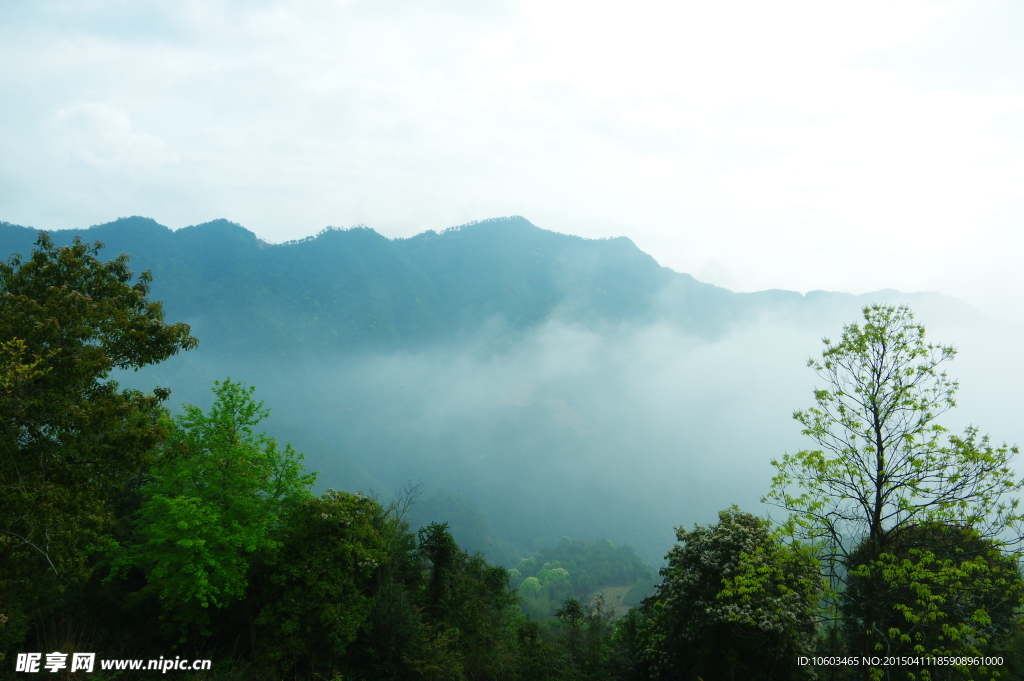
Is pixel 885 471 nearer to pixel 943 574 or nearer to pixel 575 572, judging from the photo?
pixel 943 574

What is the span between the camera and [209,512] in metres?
18.1

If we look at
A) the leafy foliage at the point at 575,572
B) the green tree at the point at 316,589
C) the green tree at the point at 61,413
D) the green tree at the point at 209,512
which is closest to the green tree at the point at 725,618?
the green tree at the point at 316,589

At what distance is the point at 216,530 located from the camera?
1809 cm

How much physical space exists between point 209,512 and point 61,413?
850cm

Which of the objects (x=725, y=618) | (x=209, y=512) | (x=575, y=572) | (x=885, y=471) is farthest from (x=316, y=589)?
(x=575, y=572)

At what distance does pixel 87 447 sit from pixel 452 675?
586 inches

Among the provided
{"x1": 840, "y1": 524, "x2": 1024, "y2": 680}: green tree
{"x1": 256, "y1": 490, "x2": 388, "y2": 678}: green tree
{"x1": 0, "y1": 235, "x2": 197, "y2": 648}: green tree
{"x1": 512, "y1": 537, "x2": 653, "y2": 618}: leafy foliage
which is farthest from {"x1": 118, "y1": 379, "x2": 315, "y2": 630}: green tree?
{"x1": 512, "y1": 537, "x2": 653, "y2": 618}: leafy foliage

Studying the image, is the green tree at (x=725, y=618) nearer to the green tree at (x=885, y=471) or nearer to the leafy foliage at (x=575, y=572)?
the green tree at (x=885, y=471)

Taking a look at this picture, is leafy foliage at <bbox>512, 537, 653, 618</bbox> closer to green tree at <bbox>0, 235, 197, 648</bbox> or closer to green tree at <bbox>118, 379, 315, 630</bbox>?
green tree at <bbox>118, 379, 315, 630</bbox>

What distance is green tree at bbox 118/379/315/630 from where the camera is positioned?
691 inches

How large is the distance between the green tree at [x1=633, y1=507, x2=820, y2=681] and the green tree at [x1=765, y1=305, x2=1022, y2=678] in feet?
14.4

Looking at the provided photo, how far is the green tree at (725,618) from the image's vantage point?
1803 cm

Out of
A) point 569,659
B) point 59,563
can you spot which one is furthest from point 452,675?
point 59,563

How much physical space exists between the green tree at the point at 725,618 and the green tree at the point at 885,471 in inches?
173
